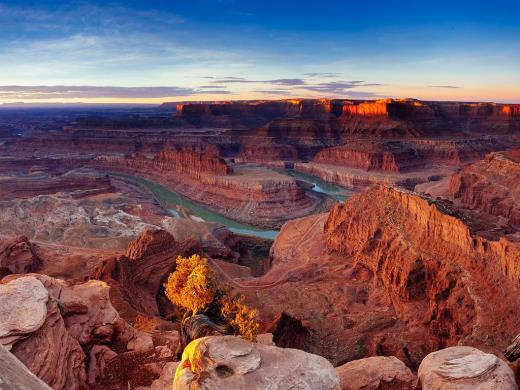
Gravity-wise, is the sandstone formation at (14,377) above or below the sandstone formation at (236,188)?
above

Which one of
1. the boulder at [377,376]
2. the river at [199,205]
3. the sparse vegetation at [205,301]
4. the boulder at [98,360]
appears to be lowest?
the river at [199,205]

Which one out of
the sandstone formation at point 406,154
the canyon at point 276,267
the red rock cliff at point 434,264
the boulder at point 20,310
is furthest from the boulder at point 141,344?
the sandstone formation at point 406,154

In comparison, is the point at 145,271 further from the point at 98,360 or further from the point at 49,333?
the point at 49,333

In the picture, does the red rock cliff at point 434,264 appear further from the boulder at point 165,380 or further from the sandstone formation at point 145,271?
the sandstone formation at point 145,271

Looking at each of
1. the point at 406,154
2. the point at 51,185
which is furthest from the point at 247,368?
the point at 406,154

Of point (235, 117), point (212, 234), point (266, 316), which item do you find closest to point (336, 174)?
point (212, 234)

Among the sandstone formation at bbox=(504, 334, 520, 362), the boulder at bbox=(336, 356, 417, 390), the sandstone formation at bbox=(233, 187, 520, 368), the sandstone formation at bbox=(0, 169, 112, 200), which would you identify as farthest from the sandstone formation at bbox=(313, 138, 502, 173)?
the boulder at bbox=(336, 356, 417, 390)
